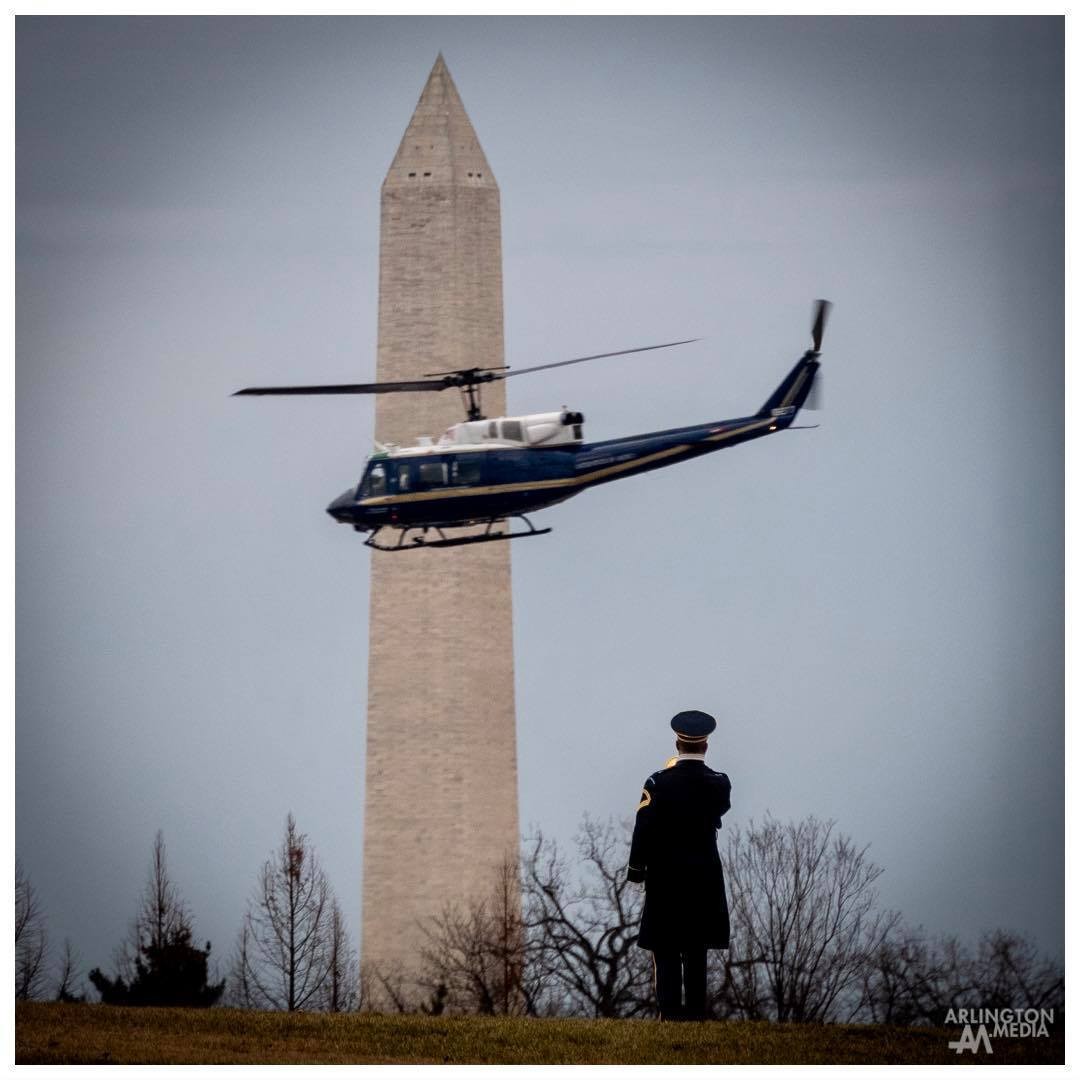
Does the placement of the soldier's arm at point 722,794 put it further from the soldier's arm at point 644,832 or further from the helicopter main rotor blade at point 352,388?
the helicopter main rotor blade at point 352,388

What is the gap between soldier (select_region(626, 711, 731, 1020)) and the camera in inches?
1310

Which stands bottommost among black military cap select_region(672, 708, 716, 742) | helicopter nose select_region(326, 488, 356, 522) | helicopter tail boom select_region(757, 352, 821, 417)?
black military cap select_region(672, 708, 716, 742)

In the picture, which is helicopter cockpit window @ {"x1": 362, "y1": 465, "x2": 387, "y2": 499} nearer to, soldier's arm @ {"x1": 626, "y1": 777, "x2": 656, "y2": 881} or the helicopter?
the helicopter

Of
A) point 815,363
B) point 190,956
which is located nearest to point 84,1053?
point 190,956

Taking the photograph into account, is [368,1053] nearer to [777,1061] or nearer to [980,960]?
[777,1061]

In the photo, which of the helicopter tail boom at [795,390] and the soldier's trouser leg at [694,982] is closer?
the soldier's trouser leg at [694,982]

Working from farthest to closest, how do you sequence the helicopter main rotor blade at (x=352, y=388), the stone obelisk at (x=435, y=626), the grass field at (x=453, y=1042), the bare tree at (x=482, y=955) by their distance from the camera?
the stone obelisk at (x=435, y=626) → the bare tree at (x=482, y=955) → the helicopter main rotor blade at (x=352, y=388) → the grass field at (x=453, y=1042)

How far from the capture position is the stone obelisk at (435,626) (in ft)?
205

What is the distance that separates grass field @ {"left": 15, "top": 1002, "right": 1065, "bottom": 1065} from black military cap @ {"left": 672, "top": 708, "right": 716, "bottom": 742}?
3570mm

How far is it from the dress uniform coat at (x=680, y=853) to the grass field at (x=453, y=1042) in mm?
1858

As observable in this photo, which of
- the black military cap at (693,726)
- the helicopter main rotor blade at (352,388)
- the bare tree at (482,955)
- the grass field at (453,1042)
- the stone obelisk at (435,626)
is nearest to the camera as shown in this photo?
the black military cap at (693,726)

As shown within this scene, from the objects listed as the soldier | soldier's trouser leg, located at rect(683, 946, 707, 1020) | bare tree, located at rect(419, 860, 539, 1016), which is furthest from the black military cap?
bare tree, located at rect(419, 860, 539, 1016)

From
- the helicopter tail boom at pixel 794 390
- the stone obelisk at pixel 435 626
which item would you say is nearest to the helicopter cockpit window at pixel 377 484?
the helicopter tail boom at pixel 794 390

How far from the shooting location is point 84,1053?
35.8 m
